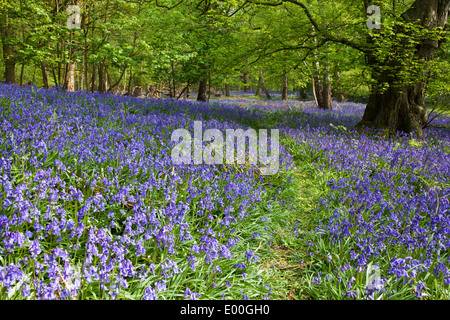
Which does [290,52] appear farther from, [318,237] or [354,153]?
[318,237]

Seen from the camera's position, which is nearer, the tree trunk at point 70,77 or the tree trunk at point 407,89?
the tree trunk at point 407,89

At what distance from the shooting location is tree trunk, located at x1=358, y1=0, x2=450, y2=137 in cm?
820

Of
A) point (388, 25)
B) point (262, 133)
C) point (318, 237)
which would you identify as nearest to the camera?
point (318, 237)

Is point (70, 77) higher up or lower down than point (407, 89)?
higher up

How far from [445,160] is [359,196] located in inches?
138

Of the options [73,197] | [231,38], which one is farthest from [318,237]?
[231,38]

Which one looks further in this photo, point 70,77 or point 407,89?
point 70,77

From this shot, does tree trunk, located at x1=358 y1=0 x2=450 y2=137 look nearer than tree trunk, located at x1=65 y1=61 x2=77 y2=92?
Yes

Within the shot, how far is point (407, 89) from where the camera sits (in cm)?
880

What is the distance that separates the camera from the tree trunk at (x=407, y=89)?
26.9ft
